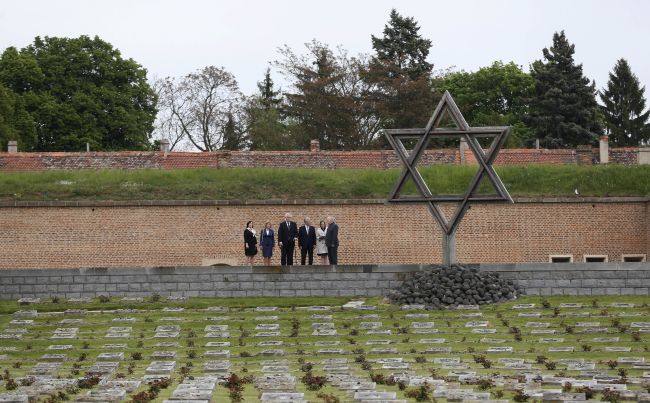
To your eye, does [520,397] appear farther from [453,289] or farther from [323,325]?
[453,289]

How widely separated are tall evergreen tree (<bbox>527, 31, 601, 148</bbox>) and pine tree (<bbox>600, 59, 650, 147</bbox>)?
5.90m

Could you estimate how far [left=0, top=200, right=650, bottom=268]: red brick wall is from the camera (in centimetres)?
3984

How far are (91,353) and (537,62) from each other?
4631 centimetres

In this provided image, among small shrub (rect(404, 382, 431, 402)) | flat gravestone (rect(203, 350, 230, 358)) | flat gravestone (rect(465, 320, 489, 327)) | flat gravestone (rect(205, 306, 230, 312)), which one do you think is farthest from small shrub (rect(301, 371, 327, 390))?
flat gravestone (rect(205, 306, 230, 312))

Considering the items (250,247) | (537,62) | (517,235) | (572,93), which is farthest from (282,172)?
(537,62)

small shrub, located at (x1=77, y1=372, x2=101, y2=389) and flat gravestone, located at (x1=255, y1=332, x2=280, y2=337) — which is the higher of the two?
flat gravestone, located at (x1=255, y1=332, x2=280, y2=337)

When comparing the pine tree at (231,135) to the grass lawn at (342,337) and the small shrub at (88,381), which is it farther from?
the small shrub at (88,381)

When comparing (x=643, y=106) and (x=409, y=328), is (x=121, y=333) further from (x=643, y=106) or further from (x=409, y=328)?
(x=643, y=106)

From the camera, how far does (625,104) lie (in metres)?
69.4

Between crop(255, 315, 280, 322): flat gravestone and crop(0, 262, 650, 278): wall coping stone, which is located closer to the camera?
crop(255, 315, 280, 322): flat gravestone

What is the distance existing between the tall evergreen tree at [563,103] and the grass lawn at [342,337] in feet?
107

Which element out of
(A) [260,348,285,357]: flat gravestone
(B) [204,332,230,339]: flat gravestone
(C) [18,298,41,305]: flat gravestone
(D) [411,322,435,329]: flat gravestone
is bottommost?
(A) [260,348,285,357]: flat gravestone

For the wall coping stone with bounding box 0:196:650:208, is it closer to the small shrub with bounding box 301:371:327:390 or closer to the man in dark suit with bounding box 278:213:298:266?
the man in dark suit with bounding box 278:213:298:266

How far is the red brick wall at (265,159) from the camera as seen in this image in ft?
143
